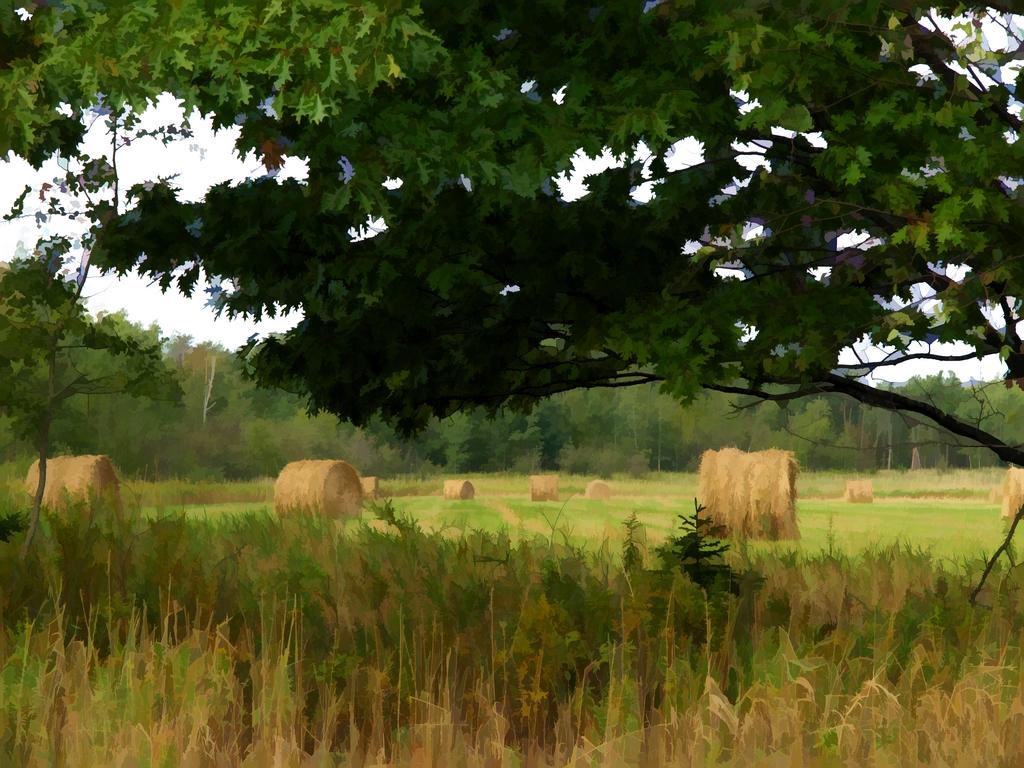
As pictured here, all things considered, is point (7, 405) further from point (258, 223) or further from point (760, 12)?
point (760, 12)

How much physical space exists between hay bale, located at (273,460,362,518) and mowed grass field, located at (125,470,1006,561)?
83cm

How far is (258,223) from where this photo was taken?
6.82 m

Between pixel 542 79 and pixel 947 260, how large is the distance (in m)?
3.11

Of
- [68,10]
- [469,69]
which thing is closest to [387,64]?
[469,69]

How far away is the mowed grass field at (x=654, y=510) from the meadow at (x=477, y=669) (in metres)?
7.84

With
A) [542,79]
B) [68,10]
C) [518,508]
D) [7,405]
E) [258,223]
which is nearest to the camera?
[68,10]

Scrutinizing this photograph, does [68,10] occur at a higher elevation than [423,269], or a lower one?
higher

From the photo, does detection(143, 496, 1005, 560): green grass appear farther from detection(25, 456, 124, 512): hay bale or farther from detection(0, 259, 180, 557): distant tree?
detection(0, 259, 180, 557): distant tree

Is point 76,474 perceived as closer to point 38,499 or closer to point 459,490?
point 459,490

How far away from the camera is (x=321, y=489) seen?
26875 millimetres

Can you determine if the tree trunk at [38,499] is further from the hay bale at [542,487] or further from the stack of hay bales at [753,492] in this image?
the hay bale at [542,487]

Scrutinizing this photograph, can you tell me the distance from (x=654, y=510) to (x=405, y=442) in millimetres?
→ 20992

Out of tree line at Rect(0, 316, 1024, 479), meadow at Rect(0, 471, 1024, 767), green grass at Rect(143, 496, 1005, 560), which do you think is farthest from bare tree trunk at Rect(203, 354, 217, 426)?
meadow at Rect(0, 471, 1024, 767)

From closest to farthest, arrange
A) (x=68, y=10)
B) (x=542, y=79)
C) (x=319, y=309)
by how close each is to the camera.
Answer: (x=68, y=10)
(x=542, y=79)
(x=319, y=309)
